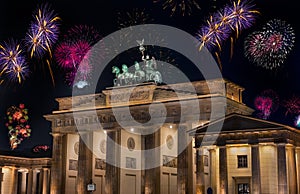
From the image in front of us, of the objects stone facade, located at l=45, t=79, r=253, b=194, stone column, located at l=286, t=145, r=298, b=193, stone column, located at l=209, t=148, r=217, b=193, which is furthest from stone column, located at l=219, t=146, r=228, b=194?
stone facade, located at l=45, t=79, r=253, b=194

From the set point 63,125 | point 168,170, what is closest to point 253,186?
point 168,170

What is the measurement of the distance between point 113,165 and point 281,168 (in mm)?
26997

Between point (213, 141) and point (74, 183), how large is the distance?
31.7 metres

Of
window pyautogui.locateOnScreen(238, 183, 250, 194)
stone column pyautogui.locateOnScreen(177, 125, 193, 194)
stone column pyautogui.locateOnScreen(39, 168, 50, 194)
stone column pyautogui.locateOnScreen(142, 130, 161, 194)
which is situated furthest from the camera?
stone column pyautogui.locateOnScreen(39, 168, 50, 194)

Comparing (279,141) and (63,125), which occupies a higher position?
(63,125)

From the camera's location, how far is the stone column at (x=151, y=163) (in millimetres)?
64062

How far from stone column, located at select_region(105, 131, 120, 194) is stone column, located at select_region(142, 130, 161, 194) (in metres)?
3.74

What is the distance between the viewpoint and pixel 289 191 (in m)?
48.1

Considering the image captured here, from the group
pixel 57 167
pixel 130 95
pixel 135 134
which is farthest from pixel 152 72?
pixel 57 167

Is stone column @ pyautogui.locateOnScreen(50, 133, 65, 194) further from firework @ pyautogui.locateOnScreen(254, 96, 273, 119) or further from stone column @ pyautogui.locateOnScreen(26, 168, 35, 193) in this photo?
firework @ pyautogui.locateOnScreen(254, 96, 273, 119)

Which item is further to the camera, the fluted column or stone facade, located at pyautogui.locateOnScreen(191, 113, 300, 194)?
the fluted column

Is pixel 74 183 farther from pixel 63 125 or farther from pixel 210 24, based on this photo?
pixel 210 24

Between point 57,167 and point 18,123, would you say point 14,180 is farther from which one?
point 18,123

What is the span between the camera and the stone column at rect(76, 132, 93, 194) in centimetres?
6981
